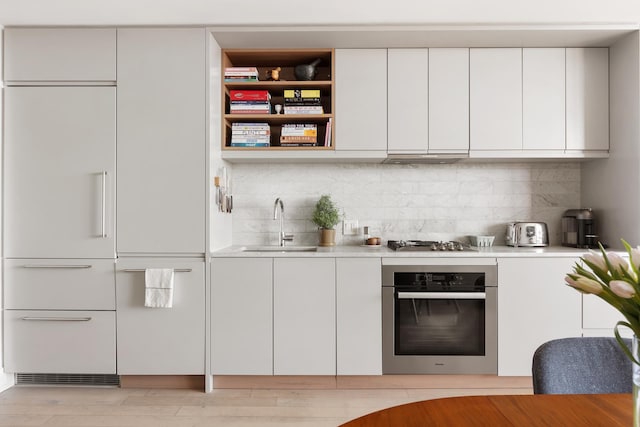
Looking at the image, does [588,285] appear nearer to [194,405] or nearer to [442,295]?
[442,295]

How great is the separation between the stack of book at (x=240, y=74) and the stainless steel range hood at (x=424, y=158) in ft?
3.65

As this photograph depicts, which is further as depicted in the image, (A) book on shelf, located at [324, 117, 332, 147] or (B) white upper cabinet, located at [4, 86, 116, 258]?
(A) book on shelf, located at [324, 117, 332, 147]

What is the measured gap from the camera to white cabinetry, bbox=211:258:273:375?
2869 millimetres

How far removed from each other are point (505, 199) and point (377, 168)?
1029 mm

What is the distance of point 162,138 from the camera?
9.52 feet

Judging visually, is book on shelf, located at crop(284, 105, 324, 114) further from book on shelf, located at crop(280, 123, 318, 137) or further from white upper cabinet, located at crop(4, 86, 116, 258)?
white upper cabinet, located at crop(4, 86, 116, 258)

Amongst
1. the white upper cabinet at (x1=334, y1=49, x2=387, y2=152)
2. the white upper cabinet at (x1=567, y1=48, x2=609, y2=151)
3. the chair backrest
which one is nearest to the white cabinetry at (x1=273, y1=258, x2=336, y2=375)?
the white upper cabinet at (x1=334, y1=49, x2=387, y2=152)

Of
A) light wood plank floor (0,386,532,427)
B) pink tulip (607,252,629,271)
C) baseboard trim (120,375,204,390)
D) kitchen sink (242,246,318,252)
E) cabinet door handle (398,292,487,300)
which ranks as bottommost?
light wood plank floor (0,386,532,427)

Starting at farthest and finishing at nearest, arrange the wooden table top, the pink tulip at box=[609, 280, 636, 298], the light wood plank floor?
1. the light wood plank floor
2. the wooden table top
3. the pink tulip at box=[609, 280, 636, 298]

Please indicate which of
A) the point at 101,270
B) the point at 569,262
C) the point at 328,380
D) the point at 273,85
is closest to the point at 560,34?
the point at 569,262

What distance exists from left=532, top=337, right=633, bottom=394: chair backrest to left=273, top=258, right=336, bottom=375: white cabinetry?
1.70 meters

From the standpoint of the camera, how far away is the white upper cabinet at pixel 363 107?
123 inches

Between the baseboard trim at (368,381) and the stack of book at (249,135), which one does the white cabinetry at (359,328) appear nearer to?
the baseboard trim at (368,381)

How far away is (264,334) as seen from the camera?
2.87 metres
